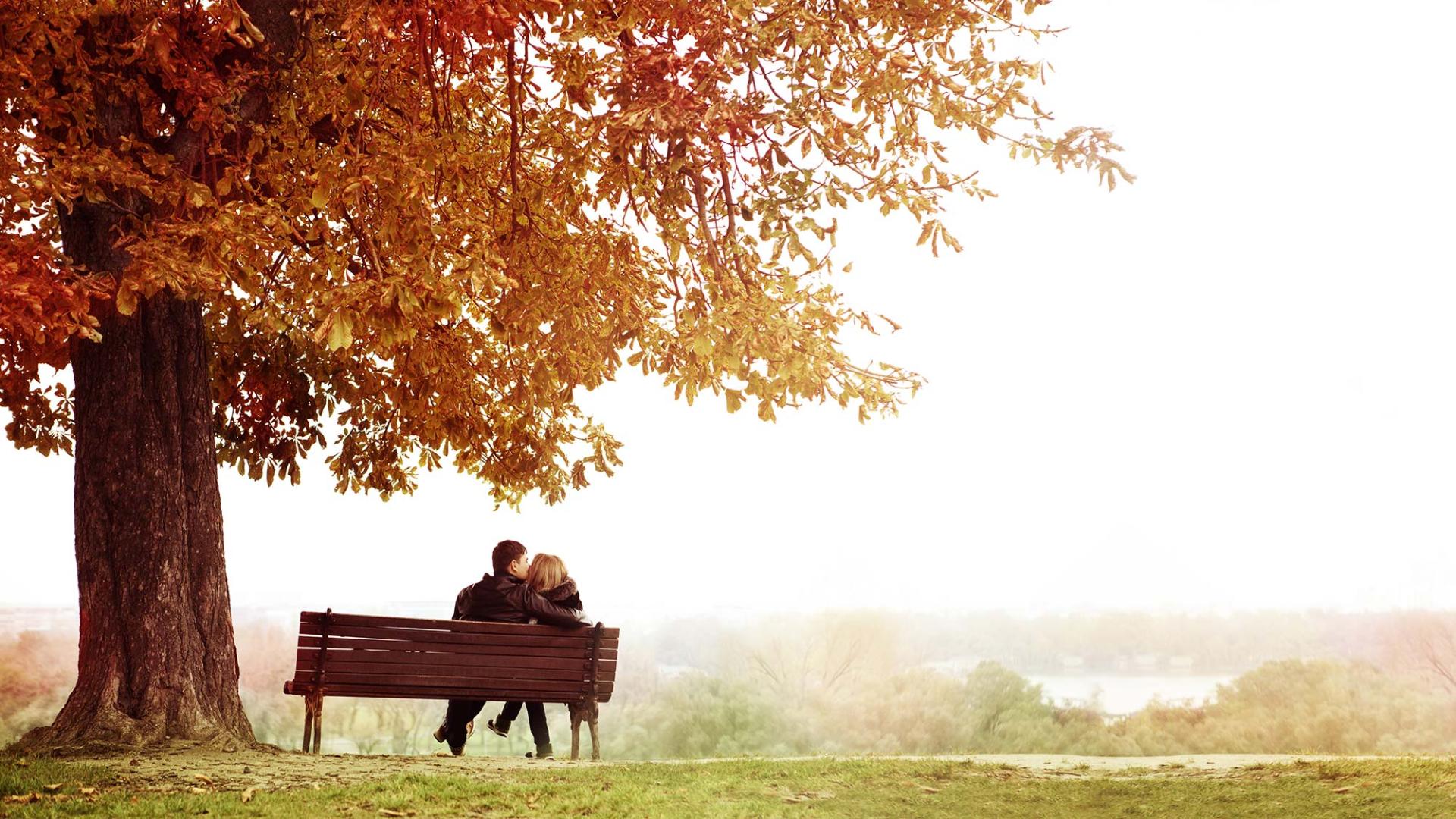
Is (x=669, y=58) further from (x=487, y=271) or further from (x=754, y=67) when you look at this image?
(x=487, y=271)

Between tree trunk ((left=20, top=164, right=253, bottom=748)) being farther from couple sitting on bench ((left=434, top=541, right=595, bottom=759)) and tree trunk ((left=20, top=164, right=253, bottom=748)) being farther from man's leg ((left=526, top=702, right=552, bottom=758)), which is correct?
man's leg ((left=526, top=702, right=552, bottom=758))

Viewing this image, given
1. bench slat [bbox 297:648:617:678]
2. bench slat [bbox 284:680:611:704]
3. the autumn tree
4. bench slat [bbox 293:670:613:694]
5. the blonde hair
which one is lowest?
bench slat [bbox 284:680:611:704]

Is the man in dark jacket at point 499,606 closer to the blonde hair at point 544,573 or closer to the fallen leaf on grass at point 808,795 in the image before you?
the blonde hair at point 544,573

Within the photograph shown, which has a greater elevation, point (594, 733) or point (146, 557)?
point (146, 557)

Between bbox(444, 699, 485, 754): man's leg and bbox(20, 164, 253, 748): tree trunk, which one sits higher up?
bbox(20, 164, 253, 748): tree trunk

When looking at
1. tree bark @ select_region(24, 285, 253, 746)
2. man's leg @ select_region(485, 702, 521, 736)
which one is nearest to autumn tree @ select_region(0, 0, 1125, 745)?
tree bark @ select_region(24, 285, 253, 746)

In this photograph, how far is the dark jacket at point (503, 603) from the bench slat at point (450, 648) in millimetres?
312

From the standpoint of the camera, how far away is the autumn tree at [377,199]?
7.45 m

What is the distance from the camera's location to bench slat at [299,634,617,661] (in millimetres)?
8477

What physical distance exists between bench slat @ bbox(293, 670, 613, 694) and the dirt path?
0.48 meters

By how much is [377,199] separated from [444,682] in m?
3.72

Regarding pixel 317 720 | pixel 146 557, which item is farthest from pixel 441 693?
pixel 146 557

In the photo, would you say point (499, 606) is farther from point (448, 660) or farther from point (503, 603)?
point (448, 660)

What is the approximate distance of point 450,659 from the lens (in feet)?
28.5
